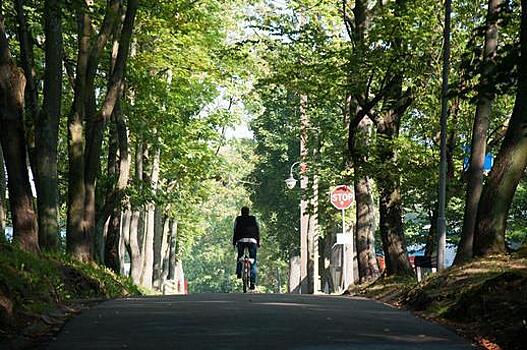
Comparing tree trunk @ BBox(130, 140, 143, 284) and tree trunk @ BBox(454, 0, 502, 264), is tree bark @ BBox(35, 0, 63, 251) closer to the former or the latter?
tree trunk @ BBox(454, 0, 502, 264)

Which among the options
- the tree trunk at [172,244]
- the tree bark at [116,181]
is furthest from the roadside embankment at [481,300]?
the tree trunk at [172,244]

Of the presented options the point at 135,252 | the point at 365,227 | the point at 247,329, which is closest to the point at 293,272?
the point at 135,252

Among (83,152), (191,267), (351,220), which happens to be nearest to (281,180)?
(351,220)

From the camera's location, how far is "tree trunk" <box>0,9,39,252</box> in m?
15.9

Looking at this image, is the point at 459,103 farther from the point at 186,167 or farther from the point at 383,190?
the point at 186,167

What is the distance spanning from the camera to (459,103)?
90.2ft

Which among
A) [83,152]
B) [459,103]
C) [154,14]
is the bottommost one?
[83,152]

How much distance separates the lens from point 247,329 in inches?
430

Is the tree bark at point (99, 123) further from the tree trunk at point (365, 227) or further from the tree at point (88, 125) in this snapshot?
the tree trunk at point (365, 227)

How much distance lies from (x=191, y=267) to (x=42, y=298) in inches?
4484

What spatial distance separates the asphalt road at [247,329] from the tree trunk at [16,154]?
2.43 m

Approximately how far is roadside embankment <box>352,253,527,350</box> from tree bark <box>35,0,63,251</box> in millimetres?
7058

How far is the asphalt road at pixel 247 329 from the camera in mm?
9711

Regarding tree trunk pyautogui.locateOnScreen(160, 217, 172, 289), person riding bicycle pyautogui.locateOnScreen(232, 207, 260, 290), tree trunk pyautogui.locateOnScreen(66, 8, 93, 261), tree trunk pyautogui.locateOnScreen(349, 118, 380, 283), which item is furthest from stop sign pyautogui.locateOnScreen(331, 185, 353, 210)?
tree trunk pyautogui.locateOnScreen(160, 217, 172, 289)
